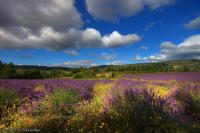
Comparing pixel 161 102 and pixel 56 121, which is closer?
pixel 161 102

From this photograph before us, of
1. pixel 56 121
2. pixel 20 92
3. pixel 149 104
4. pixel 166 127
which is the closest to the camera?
pixel 166 127

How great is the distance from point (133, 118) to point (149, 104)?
49cm

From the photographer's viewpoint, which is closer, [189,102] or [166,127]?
[166,127]

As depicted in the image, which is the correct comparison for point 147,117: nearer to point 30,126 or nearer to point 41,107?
point 30,126

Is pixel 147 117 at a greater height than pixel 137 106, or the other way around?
pixel 137 106

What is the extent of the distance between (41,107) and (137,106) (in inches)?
110

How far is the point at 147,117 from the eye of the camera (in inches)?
80.0

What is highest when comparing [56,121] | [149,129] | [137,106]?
[137,106]

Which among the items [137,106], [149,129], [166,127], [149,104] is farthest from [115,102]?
[166,127]

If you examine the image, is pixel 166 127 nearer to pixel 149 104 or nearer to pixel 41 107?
pixel 149 104

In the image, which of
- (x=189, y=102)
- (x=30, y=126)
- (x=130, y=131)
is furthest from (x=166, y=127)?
(x=30, y=126)

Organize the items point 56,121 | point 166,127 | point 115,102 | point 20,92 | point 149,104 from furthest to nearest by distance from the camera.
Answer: point 20,92 < point 115,102 < point 56,121 < point 149,104 < point 166,127

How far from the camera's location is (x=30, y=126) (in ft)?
7.14

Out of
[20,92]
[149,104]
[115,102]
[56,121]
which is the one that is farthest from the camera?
[20,92]
